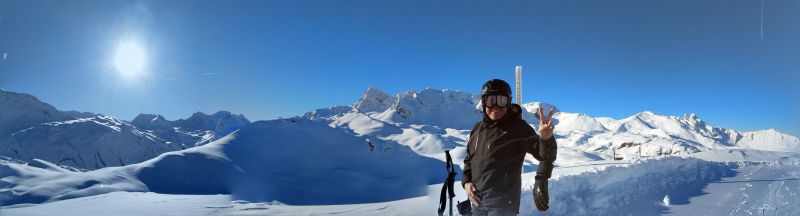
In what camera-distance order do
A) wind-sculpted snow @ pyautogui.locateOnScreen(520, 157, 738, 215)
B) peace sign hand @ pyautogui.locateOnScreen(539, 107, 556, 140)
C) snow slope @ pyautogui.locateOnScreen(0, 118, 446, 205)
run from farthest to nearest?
snow slope @ pyautogui.locateOnScreen(0, 118, 446, 205) → wind-sculpted snow @ pyautogui.locateOnScreen(520, 157, 738, 215) → peace sign hand @ pyautogui.locateOnScreen(539, 107, 556, 140)

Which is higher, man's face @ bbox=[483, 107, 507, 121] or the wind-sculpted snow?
man's face @ bbox=[483, 107, 507, 121]

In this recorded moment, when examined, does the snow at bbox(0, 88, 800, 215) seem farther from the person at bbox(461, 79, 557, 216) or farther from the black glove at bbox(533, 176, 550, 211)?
the black glove at bbox(533, 176, 550, 211)

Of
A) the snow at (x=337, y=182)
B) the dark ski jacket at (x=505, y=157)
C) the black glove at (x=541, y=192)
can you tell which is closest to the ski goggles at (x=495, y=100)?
the dark ski jacket at (x=505, y=157)

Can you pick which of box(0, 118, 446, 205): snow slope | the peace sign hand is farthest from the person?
box(0, 118, 446, 205): snow slope

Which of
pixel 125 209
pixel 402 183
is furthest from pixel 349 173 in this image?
pixel 125 209

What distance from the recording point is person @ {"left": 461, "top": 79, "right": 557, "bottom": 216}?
14.7ft

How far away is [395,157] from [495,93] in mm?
73216

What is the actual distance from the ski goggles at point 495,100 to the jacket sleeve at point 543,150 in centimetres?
41

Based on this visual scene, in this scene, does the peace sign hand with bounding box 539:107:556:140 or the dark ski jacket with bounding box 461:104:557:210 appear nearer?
the peace sign hand with bounding box 539:107:556:140

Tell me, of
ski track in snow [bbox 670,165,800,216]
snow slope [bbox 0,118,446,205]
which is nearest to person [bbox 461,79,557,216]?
ski track in snow [bbox 670,165,800,216]

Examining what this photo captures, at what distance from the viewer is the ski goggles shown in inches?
182

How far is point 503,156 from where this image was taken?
15.1 ft

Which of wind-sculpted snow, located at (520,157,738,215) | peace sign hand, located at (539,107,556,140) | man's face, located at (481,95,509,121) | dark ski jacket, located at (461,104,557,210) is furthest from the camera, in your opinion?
wind-sculpted snow, located at (520,157,738,215)

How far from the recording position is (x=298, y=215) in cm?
1964
